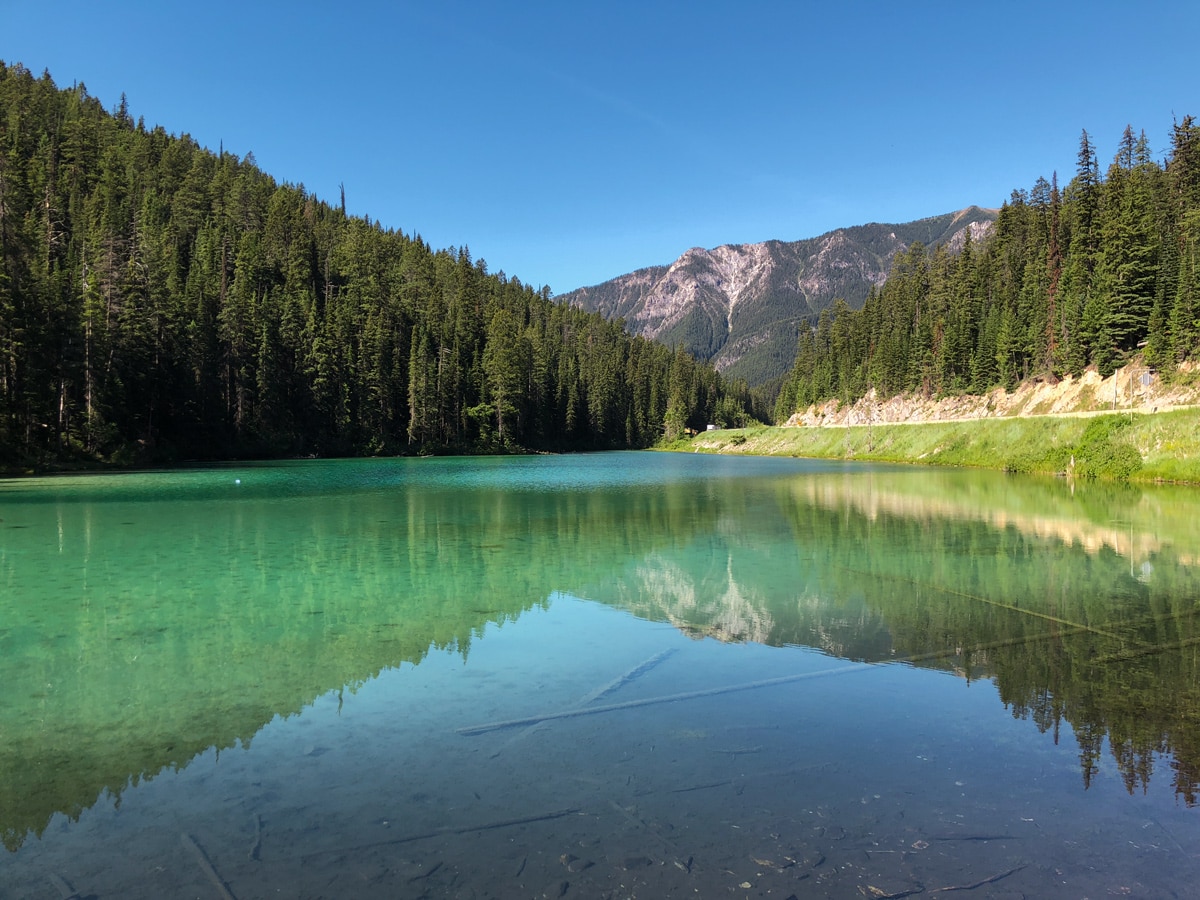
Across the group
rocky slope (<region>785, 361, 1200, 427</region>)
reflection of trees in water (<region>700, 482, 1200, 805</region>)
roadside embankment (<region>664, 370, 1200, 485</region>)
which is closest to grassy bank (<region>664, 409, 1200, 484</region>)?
roadside embankment (<region>664, 370, 1200, 485</region>)

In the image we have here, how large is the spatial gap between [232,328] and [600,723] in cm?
8317

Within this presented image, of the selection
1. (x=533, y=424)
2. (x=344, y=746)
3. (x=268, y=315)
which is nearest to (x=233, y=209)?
(x=268, y=315)

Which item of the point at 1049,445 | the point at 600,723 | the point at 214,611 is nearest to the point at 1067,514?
the point at 600,723

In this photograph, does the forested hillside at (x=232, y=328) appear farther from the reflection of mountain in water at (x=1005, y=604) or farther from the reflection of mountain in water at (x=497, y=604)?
the reflection of mountain in water at (x=1005, y=604)

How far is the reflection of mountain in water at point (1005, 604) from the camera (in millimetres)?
7074

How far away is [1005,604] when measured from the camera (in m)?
11.5

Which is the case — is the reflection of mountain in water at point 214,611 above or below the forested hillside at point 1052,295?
below

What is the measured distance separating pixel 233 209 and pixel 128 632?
114408 millimetres

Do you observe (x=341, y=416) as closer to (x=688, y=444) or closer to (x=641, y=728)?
(x=688, y=444)

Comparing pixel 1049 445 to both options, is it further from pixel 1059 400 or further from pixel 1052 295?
pixel 1052 295


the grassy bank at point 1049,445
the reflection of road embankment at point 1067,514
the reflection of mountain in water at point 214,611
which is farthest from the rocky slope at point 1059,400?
the reflection of mountain in water at point 214,611

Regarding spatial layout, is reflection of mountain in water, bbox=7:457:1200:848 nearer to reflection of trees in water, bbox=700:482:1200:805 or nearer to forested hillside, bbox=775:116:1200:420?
reflection of trees in water, bbox=700:482:1200:805

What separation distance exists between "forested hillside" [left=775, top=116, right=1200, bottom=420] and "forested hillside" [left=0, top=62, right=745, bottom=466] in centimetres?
4689

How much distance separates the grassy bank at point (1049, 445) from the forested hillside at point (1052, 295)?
10.3 meters
